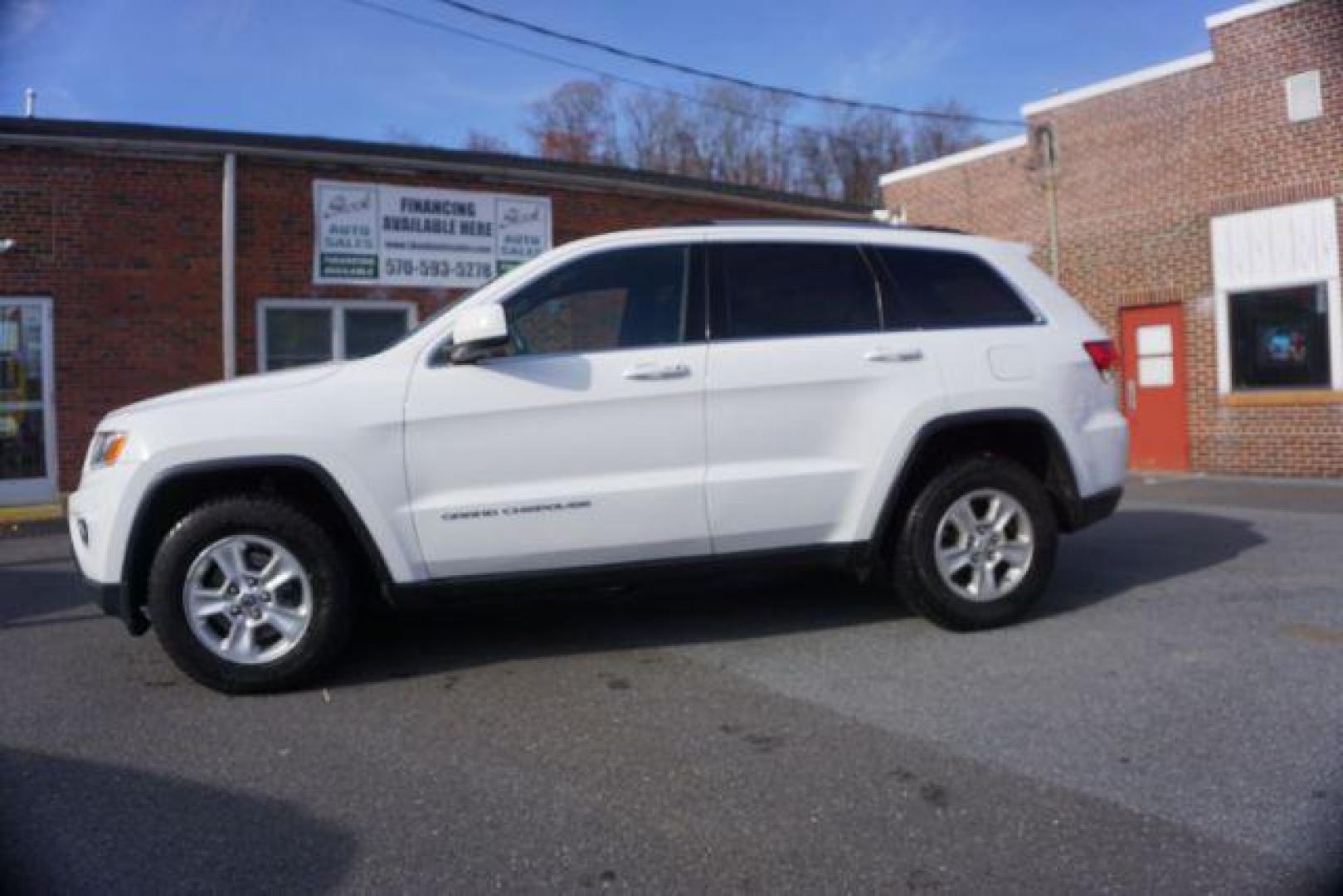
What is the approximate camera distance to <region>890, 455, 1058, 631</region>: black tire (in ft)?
15.3

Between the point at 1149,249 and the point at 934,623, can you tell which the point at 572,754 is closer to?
the point at 934,623

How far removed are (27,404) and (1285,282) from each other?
44.8 ft

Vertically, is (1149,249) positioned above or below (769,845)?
above

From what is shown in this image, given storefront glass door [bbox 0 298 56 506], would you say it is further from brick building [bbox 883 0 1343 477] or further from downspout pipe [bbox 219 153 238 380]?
brick building [bbox 883 0 1343 477]

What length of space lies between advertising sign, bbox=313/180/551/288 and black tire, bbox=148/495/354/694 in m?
8.25

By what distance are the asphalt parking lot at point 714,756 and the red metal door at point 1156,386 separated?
763 centimetres

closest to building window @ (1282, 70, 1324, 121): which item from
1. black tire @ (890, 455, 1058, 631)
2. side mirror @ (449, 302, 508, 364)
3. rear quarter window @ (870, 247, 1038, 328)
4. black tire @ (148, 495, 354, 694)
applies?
rear quarter window @ (870, 247, 1038, 328)

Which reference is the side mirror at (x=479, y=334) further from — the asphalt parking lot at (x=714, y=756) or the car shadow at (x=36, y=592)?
the car shadow at (x=36, y=592)

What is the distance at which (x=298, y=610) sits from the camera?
4.13 meters

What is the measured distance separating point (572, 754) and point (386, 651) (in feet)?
5.62

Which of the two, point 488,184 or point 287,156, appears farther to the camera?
point 488,184

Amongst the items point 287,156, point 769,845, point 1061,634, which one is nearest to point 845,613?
point 1061,634

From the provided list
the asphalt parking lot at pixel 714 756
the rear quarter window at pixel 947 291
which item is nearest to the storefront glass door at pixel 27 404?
the asphalt parking lot at pixel 714 756

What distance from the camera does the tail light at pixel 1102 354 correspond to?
5.04m
